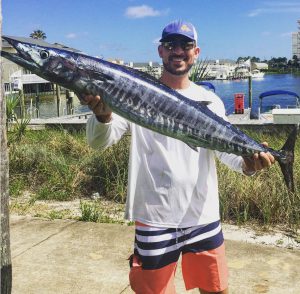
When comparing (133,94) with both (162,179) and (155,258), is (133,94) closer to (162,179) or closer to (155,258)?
(162,179)

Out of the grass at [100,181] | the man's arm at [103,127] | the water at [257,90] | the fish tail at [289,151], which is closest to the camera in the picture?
the man's arm at [103,127]

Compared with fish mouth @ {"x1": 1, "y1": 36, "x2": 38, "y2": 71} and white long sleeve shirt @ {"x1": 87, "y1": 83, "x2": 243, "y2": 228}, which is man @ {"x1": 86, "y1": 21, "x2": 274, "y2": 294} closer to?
white long sleeve shirt @ {"x1": 87, "y1": 83, "x2": 243, "y2": 228}

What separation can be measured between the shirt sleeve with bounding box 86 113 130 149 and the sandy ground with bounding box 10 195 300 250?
2.84m

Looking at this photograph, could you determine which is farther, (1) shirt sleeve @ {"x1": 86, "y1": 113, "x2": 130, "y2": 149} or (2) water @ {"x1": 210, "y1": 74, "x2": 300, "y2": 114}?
(2) water @ {"x1": 210, "y1": 74, "x2": 300, "y2": 114}

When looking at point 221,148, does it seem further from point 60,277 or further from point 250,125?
point 250,125

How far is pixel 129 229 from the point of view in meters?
5.11

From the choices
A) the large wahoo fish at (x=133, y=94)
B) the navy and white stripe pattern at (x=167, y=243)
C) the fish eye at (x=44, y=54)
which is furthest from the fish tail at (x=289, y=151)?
the fish eye at (x=44, y=54)

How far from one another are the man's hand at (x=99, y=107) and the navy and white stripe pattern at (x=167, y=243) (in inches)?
26.3

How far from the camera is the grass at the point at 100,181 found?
556cm

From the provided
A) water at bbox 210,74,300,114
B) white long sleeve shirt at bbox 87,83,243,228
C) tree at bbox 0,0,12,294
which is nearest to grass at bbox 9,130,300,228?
tree at bbox 0,0,12,294

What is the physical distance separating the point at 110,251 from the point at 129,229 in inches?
24.2

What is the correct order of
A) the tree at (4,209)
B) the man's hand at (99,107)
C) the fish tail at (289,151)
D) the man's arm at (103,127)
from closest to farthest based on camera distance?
1. the man's hand at (99,107)
2. the man's arm at (103,127)
3. the fish tail at (289,151)
4. the tree at (4,209)

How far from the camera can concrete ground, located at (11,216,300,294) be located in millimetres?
3791

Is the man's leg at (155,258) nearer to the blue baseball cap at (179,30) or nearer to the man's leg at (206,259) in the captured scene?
the man's leg at (206,259)
